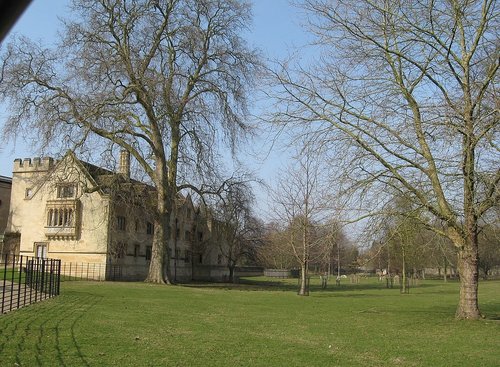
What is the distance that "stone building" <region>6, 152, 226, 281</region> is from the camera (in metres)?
38.5

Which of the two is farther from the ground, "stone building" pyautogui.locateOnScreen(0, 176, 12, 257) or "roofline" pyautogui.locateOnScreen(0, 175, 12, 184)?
"roofline" pyautogui.locateOnScreen(0, 175, 12, 184)

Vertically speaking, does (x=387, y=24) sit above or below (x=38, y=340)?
above

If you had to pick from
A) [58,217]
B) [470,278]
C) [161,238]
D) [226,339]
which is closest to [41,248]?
[58,217]

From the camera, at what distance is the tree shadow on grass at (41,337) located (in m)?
8.64

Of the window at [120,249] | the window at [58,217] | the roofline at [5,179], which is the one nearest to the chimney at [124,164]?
the window at [120,249]

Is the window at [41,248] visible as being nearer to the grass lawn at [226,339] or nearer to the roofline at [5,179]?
the roofline at [5,179]

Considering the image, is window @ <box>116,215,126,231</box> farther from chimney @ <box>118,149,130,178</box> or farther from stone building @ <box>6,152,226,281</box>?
chimney @ <box>118,149,130,178</box>

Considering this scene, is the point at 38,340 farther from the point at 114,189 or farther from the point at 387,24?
the point at 114,189

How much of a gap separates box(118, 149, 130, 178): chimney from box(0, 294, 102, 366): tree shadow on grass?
69.5 feet

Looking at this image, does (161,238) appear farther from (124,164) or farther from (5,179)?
(5,179)

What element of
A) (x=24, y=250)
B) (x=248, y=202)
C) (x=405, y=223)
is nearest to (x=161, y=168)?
(x=248, y=202)

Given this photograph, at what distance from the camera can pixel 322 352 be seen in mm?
10930

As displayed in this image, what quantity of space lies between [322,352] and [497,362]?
3.38m

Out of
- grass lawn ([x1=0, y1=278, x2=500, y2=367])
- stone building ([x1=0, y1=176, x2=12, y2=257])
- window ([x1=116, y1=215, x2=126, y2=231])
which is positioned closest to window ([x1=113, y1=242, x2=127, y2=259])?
window ([x1=116, y1=215, x2=126, y2=231])
